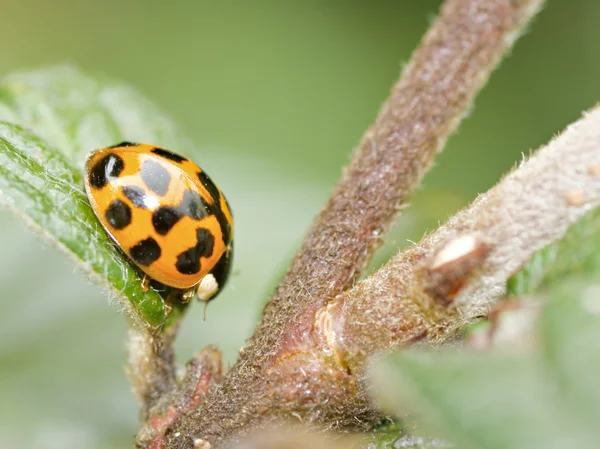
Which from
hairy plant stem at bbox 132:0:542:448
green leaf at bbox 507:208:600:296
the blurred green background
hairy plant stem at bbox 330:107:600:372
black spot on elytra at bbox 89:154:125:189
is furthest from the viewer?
the blurred green background

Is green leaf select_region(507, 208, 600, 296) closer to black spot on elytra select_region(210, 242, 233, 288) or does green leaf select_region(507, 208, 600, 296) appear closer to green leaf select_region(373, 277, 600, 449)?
green leaf select_region(373, 277, 600, 449)

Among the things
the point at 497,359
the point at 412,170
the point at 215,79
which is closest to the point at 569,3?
the point at 215,79

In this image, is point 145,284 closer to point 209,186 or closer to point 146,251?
point 146,251

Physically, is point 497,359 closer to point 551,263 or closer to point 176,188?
point 551,263

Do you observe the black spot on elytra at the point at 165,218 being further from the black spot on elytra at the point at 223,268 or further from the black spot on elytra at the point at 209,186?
the black spot on elytra at the point at 223,268

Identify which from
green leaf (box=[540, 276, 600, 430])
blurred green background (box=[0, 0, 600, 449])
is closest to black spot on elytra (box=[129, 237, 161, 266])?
green leaf (box=[540, 276, 600, 430])

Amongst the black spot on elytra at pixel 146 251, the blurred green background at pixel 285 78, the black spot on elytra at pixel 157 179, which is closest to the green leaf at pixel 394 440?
the black spot on elytra at pixel 146 251

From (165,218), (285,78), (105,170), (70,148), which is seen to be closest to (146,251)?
(165,218)
